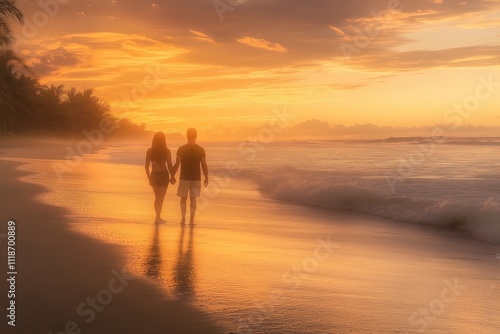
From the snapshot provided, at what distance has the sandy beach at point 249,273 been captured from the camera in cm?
605

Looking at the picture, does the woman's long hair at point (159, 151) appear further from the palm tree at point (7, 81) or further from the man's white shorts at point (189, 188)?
the palm tree at point (7, 81)

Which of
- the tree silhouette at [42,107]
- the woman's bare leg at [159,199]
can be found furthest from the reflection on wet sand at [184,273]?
the tree silhouette at [42,107]

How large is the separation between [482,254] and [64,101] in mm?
97115

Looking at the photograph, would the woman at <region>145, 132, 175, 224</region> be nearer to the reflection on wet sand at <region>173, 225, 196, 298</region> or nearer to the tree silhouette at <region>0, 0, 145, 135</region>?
the reflection on wet sand at <region>173, 225, 196, 298</region>

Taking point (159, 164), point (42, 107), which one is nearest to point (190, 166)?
point (159, 164)

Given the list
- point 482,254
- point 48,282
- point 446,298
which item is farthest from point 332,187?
point 48,282

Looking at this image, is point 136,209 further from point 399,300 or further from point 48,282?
point 399,300

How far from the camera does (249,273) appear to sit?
8.12m

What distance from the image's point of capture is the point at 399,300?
7.14m

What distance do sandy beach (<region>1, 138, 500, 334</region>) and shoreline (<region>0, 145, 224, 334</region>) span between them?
18mm

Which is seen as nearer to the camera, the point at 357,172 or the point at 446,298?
the point at 446,298

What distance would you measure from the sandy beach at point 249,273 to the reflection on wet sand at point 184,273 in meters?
0.02

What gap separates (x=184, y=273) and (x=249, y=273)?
84cm

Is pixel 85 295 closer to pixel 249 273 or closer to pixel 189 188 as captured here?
pixel 249 273
